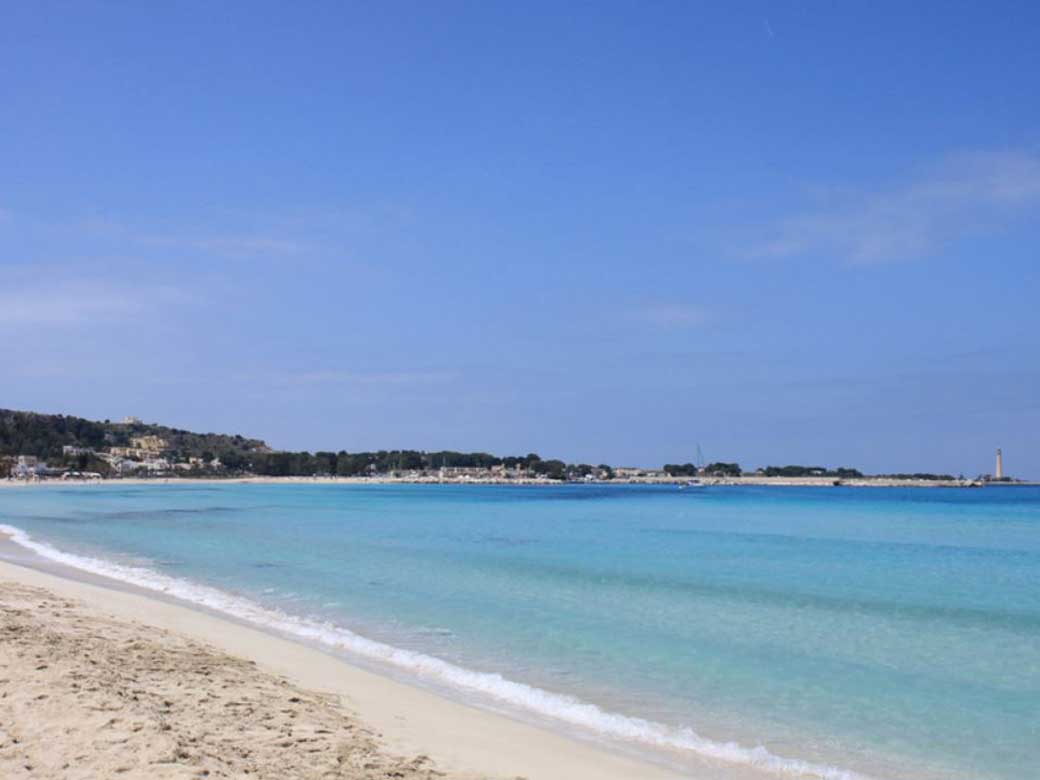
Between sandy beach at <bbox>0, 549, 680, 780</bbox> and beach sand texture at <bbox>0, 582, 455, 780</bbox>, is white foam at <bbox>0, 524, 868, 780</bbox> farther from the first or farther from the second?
beach sand texture at <bbox>0, 582, 455, 780</bbox>

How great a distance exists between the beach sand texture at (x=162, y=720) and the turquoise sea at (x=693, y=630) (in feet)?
6.92

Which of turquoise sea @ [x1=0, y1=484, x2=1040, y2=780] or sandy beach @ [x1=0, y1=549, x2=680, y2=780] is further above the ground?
sandy beach @ [x1=0, y1=549, x2=680, y2=780]

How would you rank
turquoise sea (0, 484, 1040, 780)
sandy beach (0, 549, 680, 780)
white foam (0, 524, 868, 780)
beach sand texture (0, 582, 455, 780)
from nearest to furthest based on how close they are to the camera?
beach sand texture (0, 582, 455, 780) < sandy beach (0, 549, 680, 780) < white foam (0, 524, 868, 780) < turquoise sea (0, 484, 1040, 780)

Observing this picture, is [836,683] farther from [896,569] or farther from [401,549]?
[401,549]

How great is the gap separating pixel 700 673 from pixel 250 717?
207 inches

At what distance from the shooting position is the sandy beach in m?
5.75

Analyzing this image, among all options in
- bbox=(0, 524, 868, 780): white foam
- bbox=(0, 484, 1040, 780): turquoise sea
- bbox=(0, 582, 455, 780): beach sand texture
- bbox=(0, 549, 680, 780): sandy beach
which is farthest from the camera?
bbox=(0, 484, 1040, 780): turquoise sea

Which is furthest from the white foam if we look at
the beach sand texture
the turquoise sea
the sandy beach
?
the beach sand texture

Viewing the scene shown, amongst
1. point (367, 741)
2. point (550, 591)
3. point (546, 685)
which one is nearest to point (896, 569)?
point (550, 591)

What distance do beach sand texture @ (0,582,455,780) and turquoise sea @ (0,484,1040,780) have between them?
2110 millimetres

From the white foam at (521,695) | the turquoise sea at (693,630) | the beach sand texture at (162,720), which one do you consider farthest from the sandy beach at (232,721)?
the turquoise sea at (693,630)

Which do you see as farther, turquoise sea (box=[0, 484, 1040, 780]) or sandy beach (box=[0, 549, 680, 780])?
turquoise sea (box=[0, 484, 1040, 780])

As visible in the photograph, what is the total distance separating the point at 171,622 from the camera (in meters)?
12.5

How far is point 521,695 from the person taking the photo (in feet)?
29.7
